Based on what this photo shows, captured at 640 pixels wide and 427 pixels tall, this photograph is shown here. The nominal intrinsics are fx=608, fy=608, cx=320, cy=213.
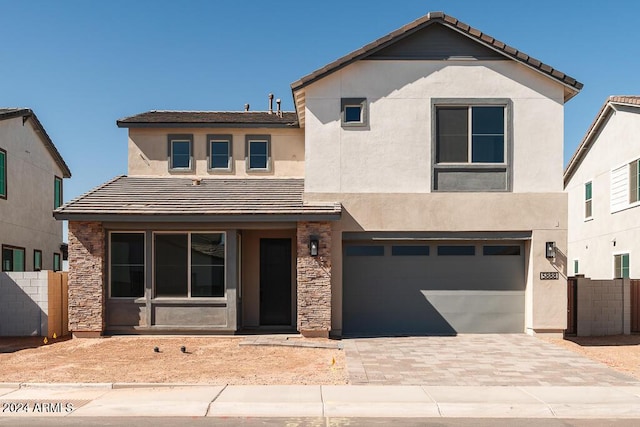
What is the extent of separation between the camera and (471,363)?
40.5 feet

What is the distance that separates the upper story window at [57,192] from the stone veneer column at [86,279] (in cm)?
1250

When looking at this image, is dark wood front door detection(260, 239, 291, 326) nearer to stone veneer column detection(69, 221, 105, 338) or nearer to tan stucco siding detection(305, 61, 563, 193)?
tan stucco siding detection(305, 61, 563, 193)

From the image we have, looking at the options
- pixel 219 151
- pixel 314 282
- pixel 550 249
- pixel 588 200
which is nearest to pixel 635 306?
pixel 550 249

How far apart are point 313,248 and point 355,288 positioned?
1882 mm

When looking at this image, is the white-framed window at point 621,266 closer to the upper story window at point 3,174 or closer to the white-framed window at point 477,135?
the white-framed window at point 477,135

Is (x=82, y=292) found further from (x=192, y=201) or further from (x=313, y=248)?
(x=313, y=248)

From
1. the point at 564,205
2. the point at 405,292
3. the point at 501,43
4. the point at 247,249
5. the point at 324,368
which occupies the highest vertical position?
the point at 501,43

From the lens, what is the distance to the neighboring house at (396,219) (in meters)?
15.6

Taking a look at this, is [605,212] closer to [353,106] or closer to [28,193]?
[353,106]

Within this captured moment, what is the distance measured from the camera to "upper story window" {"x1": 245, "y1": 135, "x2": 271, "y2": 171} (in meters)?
19.5

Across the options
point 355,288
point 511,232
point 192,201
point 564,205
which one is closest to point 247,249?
point 192,201

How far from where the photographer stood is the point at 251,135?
1953cm

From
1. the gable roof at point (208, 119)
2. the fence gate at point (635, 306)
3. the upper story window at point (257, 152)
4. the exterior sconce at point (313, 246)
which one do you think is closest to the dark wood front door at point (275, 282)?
the exterior sconce at point (313, 246)

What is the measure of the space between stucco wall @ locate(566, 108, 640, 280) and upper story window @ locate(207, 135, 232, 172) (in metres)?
13.8
